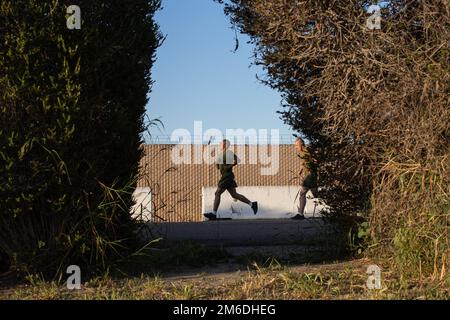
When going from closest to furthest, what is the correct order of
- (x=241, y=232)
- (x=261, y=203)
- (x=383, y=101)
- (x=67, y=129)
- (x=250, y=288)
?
(x=250, y=288) < (x=67, y=129) < (x=383, y=101) < (x=241, y=232) < (x=261, y=203)

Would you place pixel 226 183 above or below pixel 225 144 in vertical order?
below

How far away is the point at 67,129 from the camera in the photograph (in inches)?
247

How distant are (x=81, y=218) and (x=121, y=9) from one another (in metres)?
2.24

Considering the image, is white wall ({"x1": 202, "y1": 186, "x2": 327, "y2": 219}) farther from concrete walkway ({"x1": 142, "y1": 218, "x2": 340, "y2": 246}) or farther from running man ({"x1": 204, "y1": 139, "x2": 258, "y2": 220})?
concrete walkway ({"x1": 142, "y1": 218, "x2": 340, "y2": 246})

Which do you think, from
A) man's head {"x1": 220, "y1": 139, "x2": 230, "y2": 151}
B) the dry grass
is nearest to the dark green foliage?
the dry grass

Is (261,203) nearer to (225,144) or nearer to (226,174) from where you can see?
(226,174)

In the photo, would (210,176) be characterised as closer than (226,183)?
No

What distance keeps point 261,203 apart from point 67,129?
12.9 meters

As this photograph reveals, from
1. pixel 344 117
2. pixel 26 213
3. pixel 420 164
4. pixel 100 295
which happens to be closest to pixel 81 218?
pixel 26 213

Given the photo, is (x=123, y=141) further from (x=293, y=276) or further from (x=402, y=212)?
(x=402, y=212)

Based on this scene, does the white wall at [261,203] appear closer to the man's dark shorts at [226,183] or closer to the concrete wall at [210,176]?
the concrete wall at [210,176]

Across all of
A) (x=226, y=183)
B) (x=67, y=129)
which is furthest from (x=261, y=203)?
(x=67, y=129)

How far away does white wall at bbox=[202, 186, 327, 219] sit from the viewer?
18.0 metres

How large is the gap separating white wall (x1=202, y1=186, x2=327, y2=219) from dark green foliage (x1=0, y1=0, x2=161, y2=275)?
1099 cm
